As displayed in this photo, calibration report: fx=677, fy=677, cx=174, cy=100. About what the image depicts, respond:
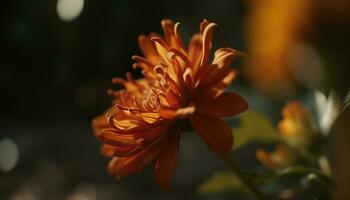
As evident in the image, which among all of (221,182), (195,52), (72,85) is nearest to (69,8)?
(72,85)

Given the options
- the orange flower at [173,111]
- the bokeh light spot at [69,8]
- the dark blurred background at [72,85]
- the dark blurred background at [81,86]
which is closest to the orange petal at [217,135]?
the orange flower at [173,111]

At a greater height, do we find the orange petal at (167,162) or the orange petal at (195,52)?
the orange petal at (195,52)

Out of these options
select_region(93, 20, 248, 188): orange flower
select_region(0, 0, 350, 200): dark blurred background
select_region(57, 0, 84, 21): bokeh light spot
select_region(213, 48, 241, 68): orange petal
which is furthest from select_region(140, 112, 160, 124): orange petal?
select_region(57, 0, 84, 21): bokeh light spot

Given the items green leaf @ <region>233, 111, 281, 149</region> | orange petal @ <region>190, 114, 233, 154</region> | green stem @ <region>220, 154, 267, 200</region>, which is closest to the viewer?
orange petal @ <region>190, 114, 233, 154</region>

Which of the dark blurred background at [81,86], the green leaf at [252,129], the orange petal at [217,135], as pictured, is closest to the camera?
the orange petal at [217,135]

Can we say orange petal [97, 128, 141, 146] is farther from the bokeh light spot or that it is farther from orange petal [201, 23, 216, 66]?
the bokeh light spot

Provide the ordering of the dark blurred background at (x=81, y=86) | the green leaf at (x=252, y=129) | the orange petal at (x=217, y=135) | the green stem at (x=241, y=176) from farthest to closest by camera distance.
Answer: the dark blurred background at (x=81, y=86) → the green leaf at (x=252, y=129) → the green stem at (x=241, y=176) → the orange petal at (x=217, y=135)

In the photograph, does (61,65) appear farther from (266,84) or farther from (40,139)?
(266,84)

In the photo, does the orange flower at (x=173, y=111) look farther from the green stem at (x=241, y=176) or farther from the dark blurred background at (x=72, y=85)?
the dark blurred background at (x=72, y=85)
